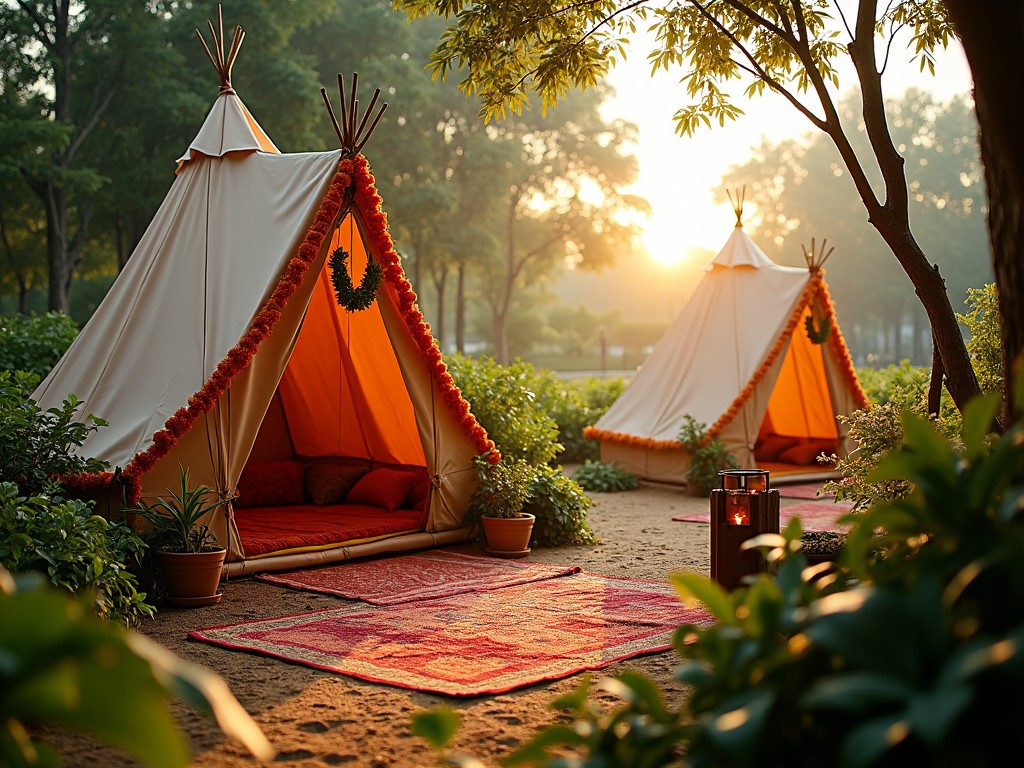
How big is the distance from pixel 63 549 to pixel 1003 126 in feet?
12.2

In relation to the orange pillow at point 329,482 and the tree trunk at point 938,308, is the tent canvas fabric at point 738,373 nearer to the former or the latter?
the orange pillow at point 329,482

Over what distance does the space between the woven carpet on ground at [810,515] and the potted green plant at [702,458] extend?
3.22 feet

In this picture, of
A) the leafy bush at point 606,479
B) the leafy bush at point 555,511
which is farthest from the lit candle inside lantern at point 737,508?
the leafy bush at point 606,479

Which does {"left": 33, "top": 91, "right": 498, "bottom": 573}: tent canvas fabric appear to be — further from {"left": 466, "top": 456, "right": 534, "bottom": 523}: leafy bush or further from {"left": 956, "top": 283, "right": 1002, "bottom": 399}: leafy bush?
{"left": 956, "top": 283, "right": 1002, "bottom": 399}: leafy bush

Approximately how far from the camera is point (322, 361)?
28.4 feet

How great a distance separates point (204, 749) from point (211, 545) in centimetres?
246

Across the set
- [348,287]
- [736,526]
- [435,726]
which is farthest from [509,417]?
[435,726]

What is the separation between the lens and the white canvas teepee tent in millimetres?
6184

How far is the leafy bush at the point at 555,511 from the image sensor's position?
24.7 feet

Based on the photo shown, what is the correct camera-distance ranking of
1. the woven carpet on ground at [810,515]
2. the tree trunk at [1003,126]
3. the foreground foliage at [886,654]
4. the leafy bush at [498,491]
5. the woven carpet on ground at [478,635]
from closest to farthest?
the foreground foliage at [886,654] < the tree trunk at [1003,126] < the woven carpet on ground at [478,635] < the leafy bush at [498,491] < the woven carpet on ground at [810,515]

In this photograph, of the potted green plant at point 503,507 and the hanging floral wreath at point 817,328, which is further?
the hanging floral wreath at point 817,328

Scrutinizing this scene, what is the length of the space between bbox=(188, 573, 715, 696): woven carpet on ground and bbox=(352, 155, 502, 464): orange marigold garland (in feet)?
5.30

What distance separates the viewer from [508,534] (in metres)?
7.02

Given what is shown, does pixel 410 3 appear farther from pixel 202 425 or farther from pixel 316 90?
pixel 316 90
